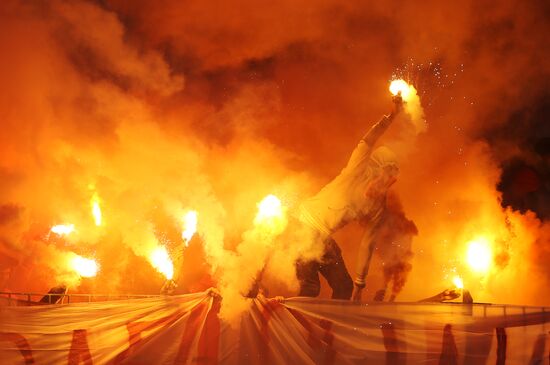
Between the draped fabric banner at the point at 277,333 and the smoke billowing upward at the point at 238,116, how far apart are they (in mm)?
2387

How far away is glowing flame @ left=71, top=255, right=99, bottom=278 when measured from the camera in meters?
8.81

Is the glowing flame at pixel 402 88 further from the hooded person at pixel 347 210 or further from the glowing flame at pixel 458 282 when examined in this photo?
the glowing flame at pixel 458 282

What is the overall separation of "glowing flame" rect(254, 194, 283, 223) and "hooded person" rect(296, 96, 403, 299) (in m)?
0.33

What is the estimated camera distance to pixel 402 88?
749 centimetres

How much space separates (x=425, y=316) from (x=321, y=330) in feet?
3.61

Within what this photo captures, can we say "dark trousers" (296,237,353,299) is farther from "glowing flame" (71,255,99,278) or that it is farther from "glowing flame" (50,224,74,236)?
"glowing flame" (50,224,74,236)

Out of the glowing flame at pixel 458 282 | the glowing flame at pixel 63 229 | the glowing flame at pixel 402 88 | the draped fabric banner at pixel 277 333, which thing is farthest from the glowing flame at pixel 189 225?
the glowing flame at pixel 458 282

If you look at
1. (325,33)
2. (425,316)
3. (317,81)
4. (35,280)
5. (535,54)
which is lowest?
(425,316)

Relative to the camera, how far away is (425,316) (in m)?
5.42

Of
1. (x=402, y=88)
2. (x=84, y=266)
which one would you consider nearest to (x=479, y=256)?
(x=402, y=88)

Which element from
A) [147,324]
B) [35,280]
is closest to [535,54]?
[147,324]

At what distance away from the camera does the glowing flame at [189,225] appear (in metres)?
7.57

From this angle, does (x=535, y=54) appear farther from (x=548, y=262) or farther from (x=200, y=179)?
(x=200, y=179)

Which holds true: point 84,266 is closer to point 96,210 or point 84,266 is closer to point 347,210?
point 96,210
